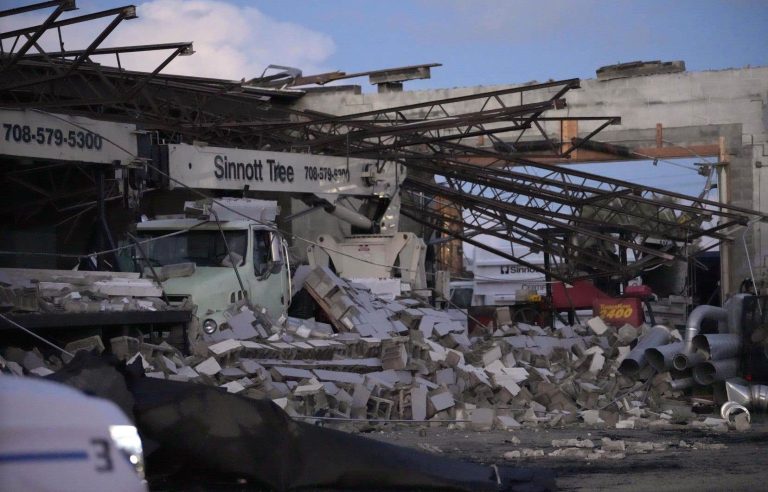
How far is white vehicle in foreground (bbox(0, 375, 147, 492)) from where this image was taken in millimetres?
4141

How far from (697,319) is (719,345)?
1392mm

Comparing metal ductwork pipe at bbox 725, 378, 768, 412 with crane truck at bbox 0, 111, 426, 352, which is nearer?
crane truck at bbox 0, 111, 426, 352

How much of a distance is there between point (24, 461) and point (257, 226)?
15064mm

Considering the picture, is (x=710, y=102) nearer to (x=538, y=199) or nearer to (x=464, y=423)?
(x=538, y=199)

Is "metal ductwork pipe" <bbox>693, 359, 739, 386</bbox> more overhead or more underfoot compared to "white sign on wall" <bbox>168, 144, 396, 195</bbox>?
more underfoot

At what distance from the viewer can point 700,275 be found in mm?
44406

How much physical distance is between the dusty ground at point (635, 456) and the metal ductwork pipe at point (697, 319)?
8.28 feet

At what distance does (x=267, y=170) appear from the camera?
73.0ft

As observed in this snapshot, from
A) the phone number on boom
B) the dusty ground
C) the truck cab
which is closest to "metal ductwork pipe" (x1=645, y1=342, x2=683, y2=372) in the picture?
the dusty ground

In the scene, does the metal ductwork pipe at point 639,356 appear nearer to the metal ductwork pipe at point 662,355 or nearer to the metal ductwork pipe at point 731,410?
the metal ductwork pipe at point 662,355

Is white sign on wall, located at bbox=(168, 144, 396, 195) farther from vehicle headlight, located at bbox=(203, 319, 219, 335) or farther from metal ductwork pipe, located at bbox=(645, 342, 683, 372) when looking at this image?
metal ductwork pipe, located at bbox=(645, 342, 683, 372)

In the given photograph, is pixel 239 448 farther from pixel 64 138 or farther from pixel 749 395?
pixel 64 138

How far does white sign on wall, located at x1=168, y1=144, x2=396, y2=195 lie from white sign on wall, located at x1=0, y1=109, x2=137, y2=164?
4.19 ft

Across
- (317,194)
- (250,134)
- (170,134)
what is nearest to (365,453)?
(317,194)
